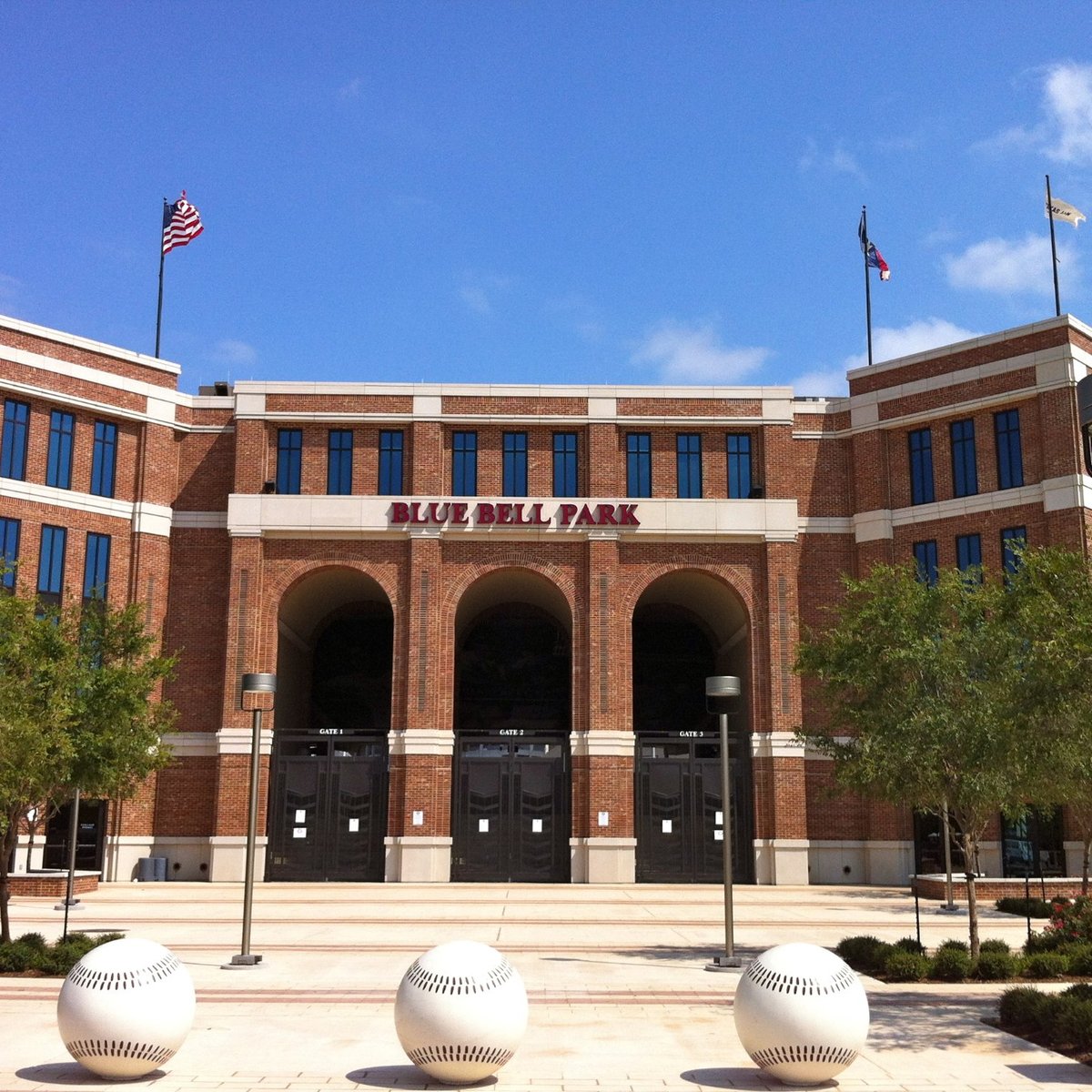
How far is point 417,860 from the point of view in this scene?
3862cm

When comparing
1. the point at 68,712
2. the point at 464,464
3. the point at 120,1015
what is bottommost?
the point at 120,1015

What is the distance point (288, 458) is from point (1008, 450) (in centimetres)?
2354

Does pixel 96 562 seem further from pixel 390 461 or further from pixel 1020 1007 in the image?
pixel 1020 1007

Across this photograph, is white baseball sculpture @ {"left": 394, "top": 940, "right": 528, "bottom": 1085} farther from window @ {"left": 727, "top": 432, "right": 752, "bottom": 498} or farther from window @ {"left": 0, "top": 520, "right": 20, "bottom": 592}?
window @ {"left": 727, "top": 432, "right": 752, "bottom": 498}

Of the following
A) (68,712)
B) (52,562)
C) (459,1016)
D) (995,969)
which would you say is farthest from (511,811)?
(459,1016)

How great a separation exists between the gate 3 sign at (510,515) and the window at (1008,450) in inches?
459

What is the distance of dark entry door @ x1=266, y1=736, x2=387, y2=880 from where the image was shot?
39.4 meters

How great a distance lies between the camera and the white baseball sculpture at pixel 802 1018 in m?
10.6

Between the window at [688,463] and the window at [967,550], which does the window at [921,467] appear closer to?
the window at [967,550]

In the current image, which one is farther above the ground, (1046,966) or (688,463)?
(688,463)

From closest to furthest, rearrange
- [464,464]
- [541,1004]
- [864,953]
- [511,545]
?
1. [541,1004]
2. [864,953]
3. [511,545]
4. [464,464]

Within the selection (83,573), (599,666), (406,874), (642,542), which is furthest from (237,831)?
(642,542)

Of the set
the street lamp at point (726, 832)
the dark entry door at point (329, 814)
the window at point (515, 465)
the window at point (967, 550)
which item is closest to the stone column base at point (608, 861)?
the dark entry door at point (329, 814)

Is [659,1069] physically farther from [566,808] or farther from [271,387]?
[271,387]
